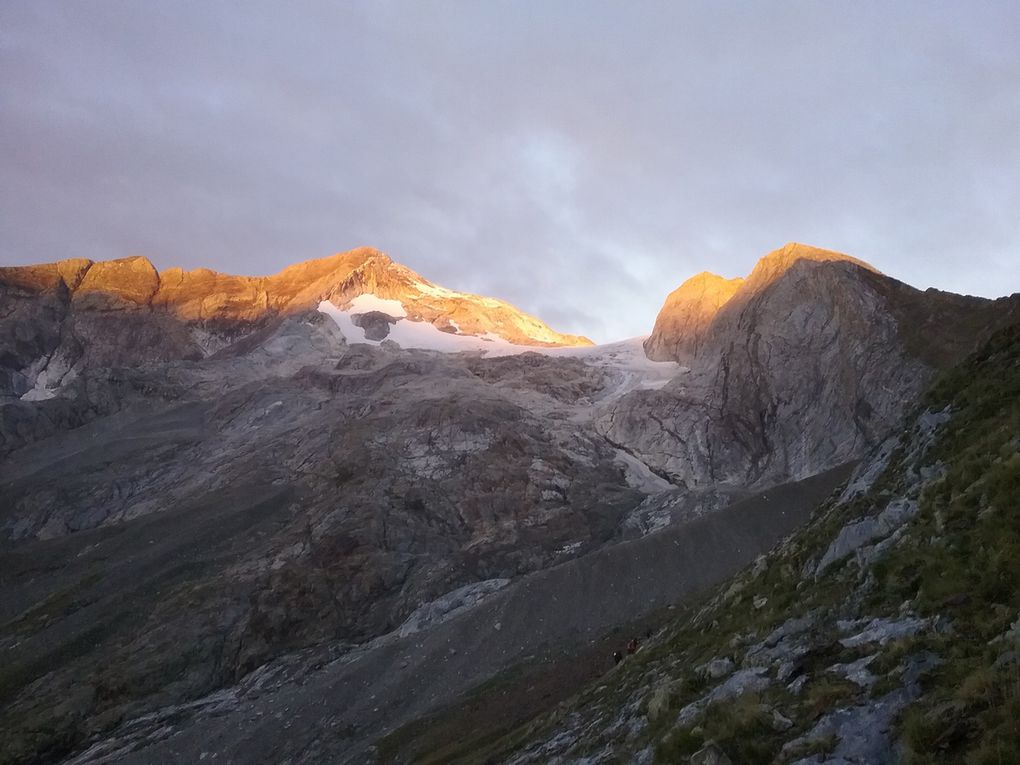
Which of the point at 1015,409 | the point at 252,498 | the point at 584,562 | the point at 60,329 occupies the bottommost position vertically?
the point at 584,562

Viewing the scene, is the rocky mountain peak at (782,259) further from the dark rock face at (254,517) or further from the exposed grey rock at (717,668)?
the exposed grey rock at (717,668)

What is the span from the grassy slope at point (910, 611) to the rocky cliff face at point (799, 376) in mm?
64052

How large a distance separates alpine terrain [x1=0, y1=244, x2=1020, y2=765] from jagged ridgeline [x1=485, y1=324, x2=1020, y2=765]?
81 mm

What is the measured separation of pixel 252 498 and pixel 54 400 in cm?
7895

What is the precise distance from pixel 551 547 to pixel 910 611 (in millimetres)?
65860

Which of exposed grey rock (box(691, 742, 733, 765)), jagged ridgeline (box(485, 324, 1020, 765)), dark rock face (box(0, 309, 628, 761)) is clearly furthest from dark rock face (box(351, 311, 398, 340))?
exposed grey rock (box(691, 742, 733, 765))

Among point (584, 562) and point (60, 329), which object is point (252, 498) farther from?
point (60, 329)

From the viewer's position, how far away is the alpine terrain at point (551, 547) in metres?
13.6

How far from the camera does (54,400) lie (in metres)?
142

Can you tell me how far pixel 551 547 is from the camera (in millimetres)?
77375

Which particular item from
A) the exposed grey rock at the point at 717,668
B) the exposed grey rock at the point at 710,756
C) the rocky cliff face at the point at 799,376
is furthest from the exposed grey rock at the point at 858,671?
the rocky cliff face at the point at 799,376

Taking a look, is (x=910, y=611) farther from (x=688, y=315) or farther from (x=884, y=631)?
(x=688, y=315)

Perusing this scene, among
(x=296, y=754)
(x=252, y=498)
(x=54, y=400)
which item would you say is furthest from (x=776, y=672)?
(x=54, y=400)

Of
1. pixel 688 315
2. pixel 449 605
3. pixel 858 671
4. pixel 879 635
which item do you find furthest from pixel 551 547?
pixel 688 315
